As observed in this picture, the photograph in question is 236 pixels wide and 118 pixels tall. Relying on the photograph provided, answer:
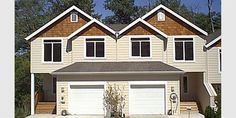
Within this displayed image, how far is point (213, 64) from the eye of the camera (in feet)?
43.5

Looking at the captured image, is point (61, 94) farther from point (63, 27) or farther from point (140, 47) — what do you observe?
point (140, 47)

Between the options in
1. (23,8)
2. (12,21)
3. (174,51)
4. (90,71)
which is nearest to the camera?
(12,21)

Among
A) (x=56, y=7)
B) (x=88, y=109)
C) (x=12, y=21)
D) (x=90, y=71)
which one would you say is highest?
(x=56, y=7)

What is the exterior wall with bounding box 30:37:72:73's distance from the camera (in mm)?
14062

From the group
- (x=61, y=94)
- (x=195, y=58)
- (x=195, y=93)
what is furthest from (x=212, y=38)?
(x=61, y=94)

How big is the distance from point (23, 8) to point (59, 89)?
3381 mm

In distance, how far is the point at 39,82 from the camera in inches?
564

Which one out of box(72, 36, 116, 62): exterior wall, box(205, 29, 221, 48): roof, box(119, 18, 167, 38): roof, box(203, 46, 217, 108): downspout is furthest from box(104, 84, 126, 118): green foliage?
box(205, 29, 221, 48): roof

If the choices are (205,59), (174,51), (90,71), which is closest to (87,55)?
(90,71)

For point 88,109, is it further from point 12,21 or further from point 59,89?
point 12,21

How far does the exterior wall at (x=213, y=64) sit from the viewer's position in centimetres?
1288

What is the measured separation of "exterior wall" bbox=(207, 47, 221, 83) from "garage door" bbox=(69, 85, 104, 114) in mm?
3375

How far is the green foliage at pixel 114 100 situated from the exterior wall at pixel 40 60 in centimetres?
169

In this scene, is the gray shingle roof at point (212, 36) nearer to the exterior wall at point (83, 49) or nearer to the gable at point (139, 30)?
the gable at point (139, 30)
